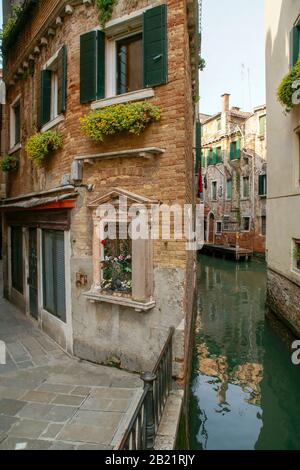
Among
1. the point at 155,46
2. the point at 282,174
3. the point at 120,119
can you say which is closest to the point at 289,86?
the point at 282,174

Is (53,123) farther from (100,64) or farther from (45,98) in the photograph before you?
(100,64)

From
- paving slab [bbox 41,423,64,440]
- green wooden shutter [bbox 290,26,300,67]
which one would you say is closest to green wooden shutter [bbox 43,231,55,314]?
paving slab [bbox 41,423,64,440]

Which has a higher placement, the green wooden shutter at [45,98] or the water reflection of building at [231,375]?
the green wooden shutter at [45,98]

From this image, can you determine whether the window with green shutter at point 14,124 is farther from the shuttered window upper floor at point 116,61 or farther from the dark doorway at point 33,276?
the shuttered window upper floor at point 116,61

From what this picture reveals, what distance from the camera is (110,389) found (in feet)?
16.6

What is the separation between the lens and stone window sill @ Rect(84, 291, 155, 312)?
202 inches

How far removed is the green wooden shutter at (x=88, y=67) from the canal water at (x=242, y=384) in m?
5.95

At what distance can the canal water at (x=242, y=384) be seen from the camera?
561 centimetres

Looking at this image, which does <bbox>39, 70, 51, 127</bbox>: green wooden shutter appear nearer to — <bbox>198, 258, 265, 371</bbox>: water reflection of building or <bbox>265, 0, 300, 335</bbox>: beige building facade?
<bbox>265, 0, 300, 335</bbox>: beige building facade

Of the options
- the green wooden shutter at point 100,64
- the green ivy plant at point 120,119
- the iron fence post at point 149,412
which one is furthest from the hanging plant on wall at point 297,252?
the iron fence post at point 149,412

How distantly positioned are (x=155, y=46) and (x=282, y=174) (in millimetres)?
6713

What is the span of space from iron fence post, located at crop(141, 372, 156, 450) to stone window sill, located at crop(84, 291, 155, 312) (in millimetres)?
1733

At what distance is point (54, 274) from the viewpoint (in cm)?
721
